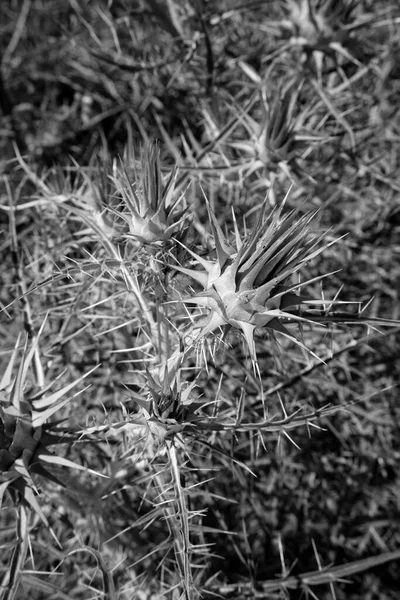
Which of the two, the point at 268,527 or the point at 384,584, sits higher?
the point at 268,527

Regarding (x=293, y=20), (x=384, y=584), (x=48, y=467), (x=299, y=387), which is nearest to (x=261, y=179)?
(x=293, y=20)

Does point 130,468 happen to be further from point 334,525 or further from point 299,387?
point 334,525

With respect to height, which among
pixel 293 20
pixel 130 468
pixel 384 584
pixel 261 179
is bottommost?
pixel 384 584

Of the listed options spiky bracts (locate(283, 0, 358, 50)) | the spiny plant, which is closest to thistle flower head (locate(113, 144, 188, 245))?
the spiny plant

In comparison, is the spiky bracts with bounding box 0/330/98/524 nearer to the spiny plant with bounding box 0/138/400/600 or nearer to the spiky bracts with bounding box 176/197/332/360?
the spiny plant with bounding box 0/138/400/600

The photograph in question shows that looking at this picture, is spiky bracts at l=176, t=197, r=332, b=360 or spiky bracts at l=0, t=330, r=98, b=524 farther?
spiky bracts at l=0, t=330, r=98, b=524

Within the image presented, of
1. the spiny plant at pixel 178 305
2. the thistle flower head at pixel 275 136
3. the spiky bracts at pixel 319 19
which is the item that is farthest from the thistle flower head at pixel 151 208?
the spiky bracts at pixel 319 19

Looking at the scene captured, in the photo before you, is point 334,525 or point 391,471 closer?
point 334,525
